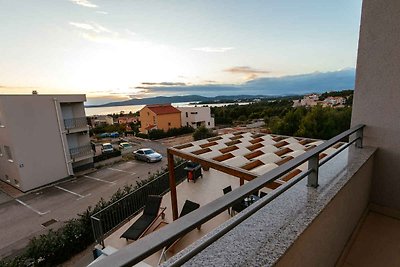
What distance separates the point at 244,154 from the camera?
14.2 feet

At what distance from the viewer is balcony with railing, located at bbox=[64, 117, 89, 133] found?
14.1 metres

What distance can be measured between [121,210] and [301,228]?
584cm

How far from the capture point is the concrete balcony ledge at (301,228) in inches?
34.1

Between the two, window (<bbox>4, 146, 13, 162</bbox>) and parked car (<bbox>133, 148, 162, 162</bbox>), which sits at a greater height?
window (<bbox>4, 146, 13, 162</bbox>)

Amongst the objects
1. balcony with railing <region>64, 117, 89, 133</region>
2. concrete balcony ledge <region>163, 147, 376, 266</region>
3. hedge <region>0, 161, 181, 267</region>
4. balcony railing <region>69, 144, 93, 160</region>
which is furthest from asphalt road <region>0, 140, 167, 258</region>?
concrete balcony ledge <region>163, 147, 376, 266</region>

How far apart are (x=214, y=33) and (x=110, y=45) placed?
17.7 ft

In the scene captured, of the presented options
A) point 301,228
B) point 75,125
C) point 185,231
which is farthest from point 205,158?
point 75,125

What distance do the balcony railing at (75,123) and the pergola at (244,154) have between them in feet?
39.3

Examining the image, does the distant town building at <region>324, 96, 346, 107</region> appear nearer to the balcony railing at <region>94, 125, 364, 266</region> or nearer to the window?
the balcony railing at <region>94, 125, 364, 266</region>

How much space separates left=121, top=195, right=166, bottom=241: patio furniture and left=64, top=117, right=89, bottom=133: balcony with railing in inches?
456

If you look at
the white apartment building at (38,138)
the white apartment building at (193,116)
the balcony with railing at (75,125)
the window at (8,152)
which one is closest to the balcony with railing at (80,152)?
the white apartment building at (38,138)

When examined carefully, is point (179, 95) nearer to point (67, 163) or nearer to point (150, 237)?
point (67, 163)

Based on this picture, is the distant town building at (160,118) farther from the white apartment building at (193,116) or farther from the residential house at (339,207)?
the residential house at (339,207)

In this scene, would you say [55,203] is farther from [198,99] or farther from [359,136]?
[198,99]
